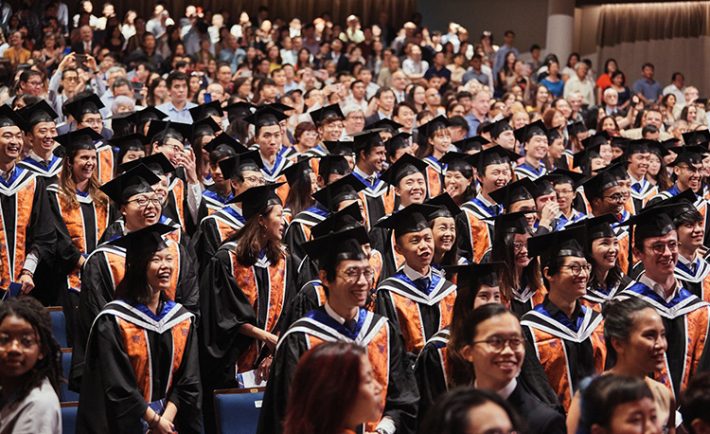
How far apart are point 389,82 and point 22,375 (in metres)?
12.0

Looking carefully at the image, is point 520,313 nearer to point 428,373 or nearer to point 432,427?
point 428,373

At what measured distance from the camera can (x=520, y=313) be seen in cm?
607

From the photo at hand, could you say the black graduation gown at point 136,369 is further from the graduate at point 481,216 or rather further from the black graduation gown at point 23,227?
the graduate at point 481,216

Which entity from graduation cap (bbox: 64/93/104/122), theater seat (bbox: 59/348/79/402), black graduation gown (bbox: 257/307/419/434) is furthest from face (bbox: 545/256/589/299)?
graduation cap (bbox: 64/93/104/122)

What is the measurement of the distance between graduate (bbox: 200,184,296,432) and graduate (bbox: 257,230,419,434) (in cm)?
133

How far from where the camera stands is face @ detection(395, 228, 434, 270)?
5.78 meters

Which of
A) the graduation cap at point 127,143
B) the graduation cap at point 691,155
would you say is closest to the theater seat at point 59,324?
the graduation cap at point 127,143

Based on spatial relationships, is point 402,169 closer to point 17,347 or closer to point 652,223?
point 652,223

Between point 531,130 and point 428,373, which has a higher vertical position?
point 531,130

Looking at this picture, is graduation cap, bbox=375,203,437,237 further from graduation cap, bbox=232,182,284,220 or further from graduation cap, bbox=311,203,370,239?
graduation cap, bbox=232,182,284,220

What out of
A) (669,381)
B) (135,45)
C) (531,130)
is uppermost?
(135,45)

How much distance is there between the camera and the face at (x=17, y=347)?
3.98 meters

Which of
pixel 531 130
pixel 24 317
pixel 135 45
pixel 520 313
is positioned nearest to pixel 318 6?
pixel 135 45

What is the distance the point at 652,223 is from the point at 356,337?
1.82 meters
